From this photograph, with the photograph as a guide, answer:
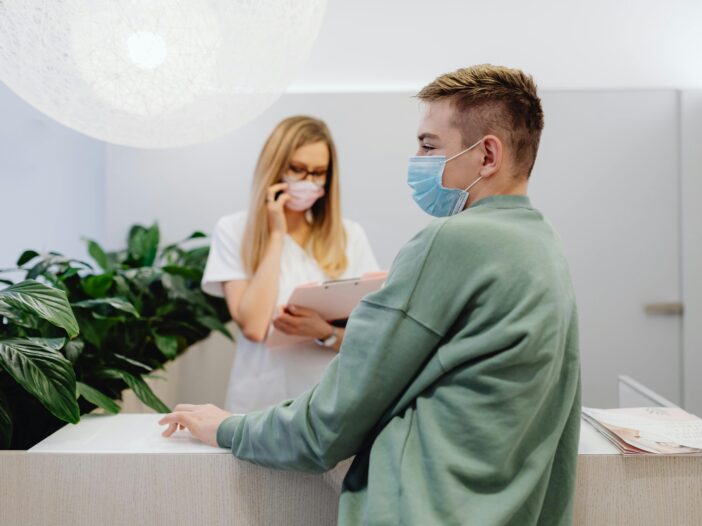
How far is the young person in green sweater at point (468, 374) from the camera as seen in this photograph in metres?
0.99

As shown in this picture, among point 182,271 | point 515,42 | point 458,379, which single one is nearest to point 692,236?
point 515,42

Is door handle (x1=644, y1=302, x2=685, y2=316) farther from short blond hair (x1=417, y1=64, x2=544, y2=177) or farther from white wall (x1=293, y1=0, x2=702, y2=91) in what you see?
short blond hair (x1=417, y1=64, x2=544, y2=177)

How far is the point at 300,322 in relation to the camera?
77.8 inches

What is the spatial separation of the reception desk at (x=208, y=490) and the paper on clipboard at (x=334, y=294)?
66 cm

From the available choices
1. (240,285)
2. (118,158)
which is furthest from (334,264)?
(118,158)

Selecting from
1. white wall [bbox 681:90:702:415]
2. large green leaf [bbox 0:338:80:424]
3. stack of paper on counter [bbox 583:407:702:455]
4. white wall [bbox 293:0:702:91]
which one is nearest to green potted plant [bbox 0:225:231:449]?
large green leaf [bbox 0:338:80:424]

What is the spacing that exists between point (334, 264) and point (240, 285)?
31 cm

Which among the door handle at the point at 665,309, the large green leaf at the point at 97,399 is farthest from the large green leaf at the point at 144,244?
the door handle at the point at 665,309

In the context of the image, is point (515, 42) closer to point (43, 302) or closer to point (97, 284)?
point (97, 284)

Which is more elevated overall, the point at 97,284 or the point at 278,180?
the point at 278,180

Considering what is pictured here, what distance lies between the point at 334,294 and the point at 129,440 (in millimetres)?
736

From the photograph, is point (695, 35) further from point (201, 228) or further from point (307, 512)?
point (307, 512)

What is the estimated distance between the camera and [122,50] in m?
1.18

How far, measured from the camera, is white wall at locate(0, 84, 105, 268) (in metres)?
2.47
